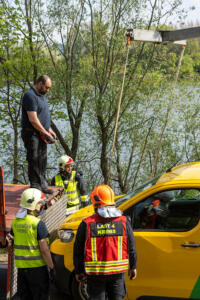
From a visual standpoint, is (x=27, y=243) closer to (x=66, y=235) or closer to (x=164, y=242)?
(x=66, y=235)

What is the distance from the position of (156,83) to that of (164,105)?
1556 millimetres

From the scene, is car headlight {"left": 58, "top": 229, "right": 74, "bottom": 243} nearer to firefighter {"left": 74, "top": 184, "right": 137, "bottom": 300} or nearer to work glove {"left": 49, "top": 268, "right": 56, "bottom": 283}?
work glove {"left": 49, "top": 268, "right": 56, "bottom": 283}

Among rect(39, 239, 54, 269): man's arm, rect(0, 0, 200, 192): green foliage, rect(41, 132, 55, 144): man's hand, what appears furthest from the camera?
rect(0, 0, 200, 192): green foliage

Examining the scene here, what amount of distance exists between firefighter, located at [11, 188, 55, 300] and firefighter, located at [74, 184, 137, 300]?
0.65m

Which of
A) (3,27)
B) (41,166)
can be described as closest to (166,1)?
(3,27)

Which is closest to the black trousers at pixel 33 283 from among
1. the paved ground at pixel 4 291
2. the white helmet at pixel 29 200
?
the white helmet at pixel 29 200

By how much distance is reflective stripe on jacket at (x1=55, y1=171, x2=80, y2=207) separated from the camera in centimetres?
638

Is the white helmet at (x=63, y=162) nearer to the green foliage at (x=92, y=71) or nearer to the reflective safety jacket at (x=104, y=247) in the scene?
the reflective safety jacket at (x=104, y=247)

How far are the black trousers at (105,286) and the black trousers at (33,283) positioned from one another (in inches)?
32.8

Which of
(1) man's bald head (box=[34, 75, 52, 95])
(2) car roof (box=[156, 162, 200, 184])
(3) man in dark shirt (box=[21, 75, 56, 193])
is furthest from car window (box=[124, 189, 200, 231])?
(1) man's bald head (box=[34, 75, 52, 95])

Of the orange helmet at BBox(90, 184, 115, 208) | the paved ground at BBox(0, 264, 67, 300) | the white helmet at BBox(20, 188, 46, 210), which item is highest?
the orange helmet at BBox(90, 184, 115, 208)

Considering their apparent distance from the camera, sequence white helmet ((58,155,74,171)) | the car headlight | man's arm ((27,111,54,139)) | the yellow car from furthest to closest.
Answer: white helmet ((58,155,74,171))
man's arm ((27,111,54,139))
the car headlight
the yellow car

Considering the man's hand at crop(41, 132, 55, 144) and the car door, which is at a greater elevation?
the man's hand at crop(41, 132, 55, 144)

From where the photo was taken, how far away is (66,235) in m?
4.54
